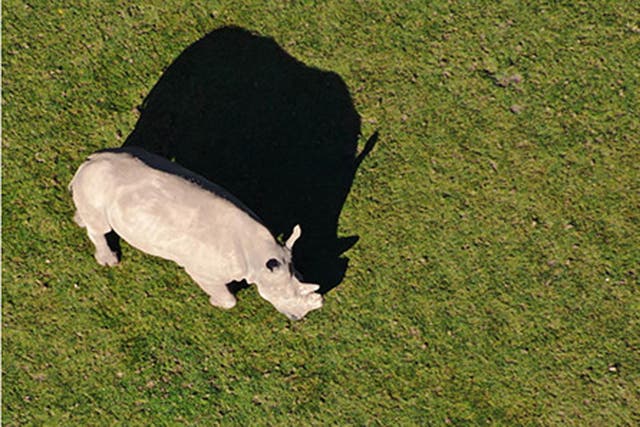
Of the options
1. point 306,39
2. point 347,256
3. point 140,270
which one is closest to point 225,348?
point 140,270

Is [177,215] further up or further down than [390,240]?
further up

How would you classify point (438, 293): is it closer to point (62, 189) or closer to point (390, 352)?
point (390, 352)

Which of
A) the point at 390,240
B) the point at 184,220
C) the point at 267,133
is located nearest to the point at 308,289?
the point at 184,220

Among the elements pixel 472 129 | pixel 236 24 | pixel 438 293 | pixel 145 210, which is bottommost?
pixel 438 293

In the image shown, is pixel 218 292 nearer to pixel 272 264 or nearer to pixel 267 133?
pixel 272 264

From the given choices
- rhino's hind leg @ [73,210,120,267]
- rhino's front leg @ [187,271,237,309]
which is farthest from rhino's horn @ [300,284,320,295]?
rhino's hind leg @ [73,210,120,267]

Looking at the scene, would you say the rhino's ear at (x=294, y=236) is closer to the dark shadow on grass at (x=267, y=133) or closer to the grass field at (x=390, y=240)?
the dark shadow on grass at (x=267, y=133)
